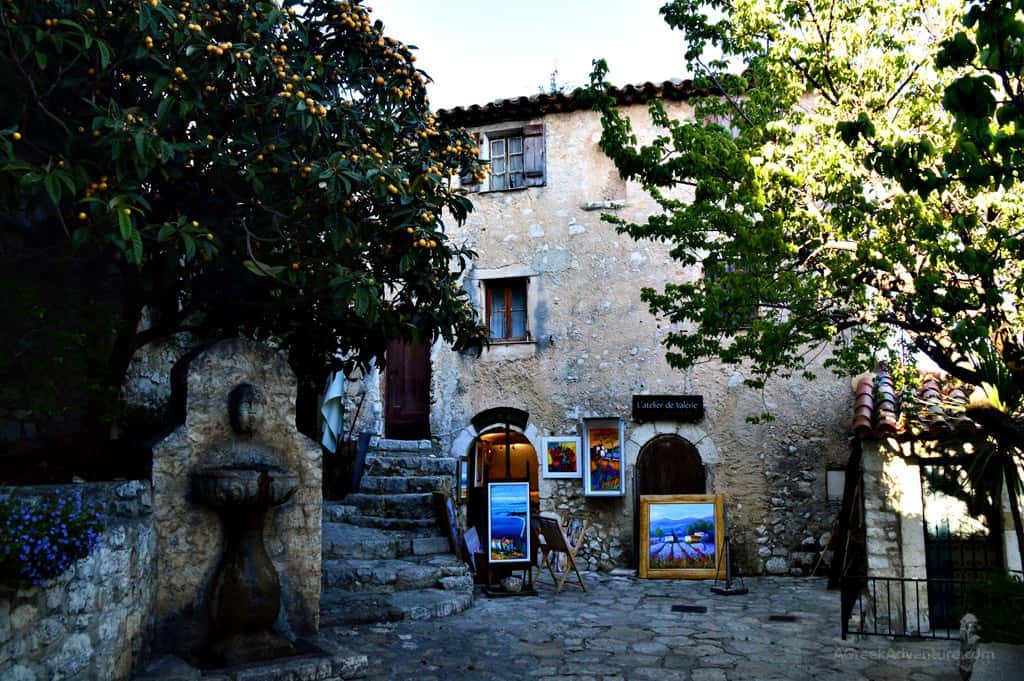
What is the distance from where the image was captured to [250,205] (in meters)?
5.50

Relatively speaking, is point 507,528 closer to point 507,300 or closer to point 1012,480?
point 507,300

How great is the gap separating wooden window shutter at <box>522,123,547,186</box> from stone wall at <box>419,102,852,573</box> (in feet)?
0.42

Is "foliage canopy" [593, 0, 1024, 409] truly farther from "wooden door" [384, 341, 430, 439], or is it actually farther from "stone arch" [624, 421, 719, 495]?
"wooden door" [384, 341, 430, 439]

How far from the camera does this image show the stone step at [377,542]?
878 centimetres

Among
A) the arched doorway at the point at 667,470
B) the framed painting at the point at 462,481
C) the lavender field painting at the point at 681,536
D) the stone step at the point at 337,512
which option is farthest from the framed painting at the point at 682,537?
the stone step at the point at 337,512

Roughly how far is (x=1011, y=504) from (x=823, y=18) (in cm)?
489

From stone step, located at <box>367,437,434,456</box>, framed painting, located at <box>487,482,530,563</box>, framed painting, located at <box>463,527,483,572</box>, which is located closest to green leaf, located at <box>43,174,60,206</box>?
framed painting, located at <box>487,482,530,563</box>

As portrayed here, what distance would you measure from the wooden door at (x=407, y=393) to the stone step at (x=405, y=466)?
4.96ft

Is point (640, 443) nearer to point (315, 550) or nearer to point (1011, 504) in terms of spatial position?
point (1011, 504)

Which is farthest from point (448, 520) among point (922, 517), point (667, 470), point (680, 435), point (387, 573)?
point (922, 517)

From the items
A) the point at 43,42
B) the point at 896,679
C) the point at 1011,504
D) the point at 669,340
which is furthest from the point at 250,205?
the point at 1011,504

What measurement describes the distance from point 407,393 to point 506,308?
7.33 ft

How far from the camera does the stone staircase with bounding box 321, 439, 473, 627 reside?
7.53 m

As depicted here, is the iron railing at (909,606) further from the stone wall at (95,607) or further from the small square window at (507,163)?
the small square window at (507,163)
